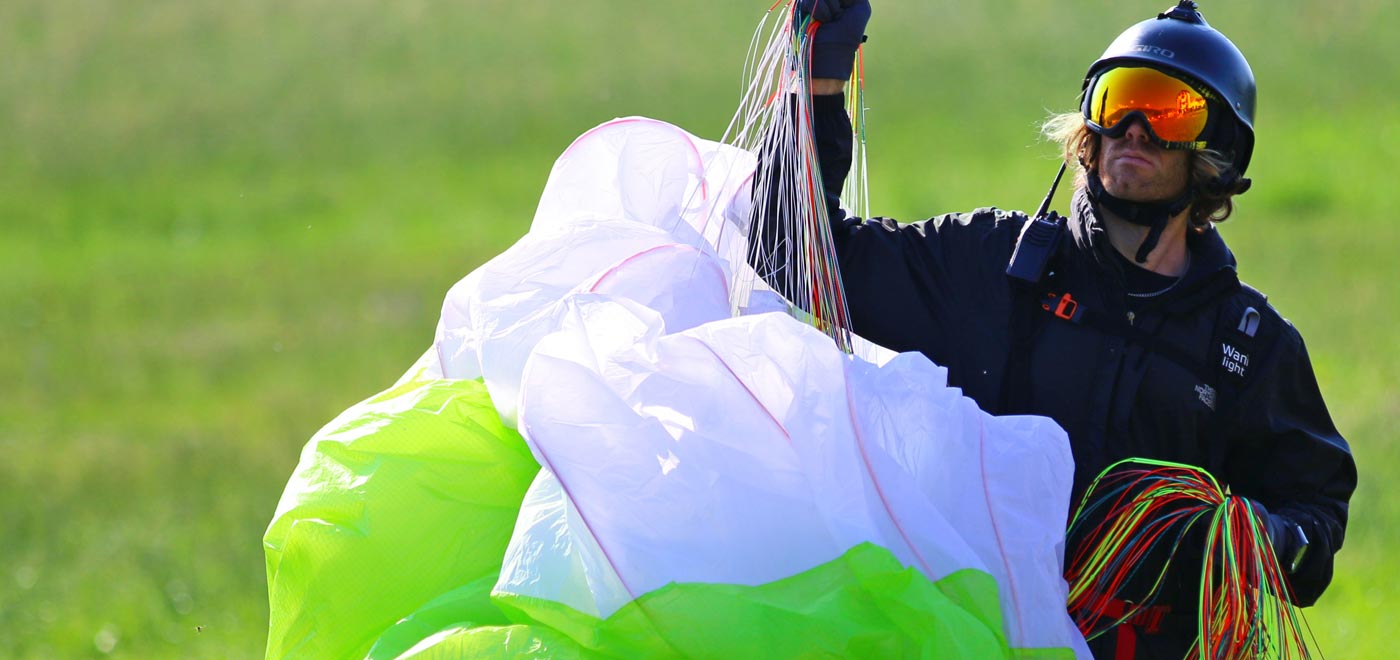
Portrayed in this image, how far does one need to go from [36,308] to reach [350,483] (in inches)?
401

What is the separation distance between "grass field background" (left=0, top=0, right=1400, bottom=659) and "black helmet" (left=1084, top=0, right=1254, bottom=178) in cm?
299

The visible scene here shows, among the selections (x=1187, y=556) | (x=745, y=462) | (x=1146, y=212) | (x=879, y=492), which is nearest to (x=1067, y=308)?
(x=1146, y=212)

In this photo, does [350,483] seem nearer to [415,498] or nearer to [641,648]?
[415,498]

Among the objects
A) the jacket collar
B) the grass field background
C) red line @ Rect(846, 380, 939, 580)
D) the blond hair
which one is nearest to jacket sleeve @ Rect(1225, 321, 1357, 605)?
the jacket collar

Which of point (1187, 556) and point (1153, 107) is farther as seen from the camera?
point (1153, 107)

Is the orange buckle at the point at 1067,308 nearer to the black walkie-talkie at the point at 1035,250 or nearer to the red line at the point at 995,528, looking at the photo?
the black walkie-talkie at the point at 1035,250

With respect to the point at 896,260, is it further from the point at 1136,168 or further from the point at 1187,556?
the point at 1187,556

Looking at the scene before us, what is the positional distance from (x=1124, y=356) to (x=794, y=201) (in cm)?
60

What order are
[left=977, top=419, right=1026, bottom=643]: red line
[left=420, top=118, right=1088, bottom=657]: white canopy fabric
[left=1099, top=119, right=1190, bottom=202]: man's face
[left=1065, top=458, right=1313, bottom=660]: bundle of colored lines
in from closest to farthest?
[left=420, top=118, right=1088, bottom=657]: white canopy fabric → [left=977, top=419, right=1026, bottom=643]: red line → [left=1065, top=458, right=1313, bottom=660]: bundle of colored lines → [left=1099, top=119, right=1190, bottom=202]: man's face

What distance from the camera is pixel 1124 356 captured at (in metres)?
2.76

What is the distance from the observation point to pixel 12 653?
5.87 meters

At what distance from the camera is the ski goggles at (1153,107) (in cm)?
284

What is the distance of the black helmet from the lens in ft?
9.46

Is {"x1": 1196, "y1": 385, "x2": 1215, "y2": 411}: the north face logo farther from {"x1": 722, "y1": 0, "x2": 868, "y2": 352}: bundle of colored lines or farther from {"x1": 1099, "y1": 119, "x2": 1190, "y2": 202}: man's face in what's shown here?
{"x1": 722, "y1": 0, "x2": 868, "y2": 352}: bundle of colored lines
